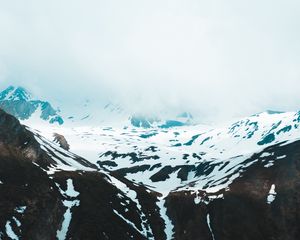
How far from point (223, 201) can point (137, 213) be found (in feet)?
86.8

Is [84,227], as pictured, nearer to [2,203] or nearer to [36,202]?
[36,202]

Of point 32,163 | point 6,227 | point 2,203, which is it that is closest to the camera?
point 6,227

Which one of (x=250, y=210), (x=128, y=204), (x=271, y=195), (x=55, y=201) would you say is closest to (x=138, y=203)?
(x=128, y=204)

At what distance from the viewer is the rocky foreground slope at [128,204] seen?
90606 millimetres

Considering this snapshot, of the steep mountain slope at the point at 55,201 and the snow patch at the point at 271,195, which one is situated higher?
the snow patch at the point at 271,195

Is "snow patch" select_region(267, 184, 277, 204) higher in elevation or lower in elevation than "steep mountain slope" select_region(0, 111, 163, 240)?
higher

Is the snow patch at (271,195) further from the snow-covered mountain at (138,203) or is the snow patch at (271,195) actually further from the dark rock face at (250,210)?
the dark rock face at (250,210)

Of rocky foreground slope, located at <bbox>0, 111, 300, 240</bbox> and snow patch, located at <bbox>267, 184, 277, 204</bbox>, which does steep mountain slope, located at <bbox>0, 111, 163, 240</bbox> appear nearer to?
rocky foreground slope, located at <bbox>0, 111, 300, 240</bbox>

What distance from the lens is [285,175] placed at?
122000mm

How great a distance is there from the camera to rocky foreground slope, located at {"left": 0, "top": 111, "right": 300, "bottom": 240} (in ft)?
297

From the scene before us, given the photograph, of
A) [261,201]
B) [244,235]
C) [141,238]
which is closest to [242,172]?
[261,201]

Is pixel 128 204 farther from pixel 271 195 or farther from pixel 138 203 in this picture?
pixel 271 195

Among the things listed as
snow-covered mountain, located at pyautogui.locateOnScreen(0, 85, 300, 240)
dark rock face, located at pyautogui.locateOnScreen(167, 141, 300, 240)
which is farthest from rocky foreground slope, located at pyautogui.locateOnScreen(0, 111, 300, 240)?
dark rock face, located at pyautogui.locateOnScreen(167, 141, 300, 240)

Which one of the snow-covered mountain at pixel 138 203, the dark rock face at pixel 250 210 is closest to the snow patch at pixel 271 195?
the snow-covered mountain at pixel 138 203
